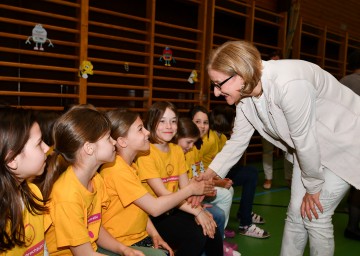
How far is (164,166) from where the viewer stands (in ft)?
8.15

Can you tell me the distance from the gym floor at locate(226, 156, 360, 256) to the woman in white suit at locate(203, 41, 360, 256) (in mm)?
958

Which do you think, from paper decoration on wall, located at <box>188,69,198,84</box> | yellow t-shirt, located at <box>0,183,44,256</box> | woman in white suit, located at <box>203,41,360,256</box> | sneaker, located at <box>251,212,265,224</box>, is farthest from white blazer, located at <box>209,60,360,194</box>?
paper decoration on wall, located at <box>188,69,198,84</box>

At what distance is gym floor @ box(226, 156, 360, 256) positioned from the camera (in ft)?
9.93

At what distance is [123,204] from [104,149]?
15.6 inches

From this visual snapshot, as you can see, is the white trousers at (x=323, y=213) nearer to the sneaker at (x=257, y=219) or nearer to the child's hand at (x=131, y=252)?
the child's hand at (x=131, y=252)

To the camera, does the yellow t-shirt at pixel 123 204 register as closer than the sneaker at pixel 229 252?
Yes

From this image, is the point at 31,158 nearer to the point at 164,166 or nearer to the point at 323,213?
the point at 164,166

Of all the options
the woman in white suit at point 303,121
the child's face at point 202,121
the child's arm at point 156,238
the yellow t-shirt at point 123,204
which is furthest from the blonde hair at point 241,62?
the child's face at point 202,121

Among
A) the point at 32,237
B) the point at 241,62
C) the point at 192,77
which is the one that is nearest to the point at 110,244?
the point at 32,237

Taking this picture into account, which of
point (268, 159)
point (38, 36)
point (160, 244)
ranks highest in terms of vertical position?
point (38, 36)

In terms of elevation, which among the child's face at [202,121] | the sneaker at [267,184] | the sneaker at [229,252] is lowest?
the sneaker at [229,252]

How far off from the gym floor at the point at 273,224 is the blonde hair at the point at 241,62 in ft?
5.64

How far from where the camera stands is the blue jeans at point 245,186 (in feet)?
11.1

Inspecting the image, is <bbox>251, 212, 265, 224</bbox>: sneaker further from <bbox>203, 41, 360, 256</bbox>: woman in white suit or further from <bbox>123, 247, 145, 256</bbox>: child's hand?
<bbox>123, 247, 145, 256</bbox>: child's hand
